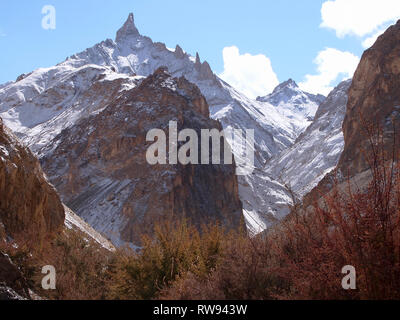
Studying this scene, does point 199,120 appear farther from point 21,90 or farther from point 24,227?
point 21,90

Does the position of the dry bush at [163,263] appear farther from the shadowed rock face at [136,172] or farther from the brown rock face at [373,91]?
the shadowed rock face at [136,172]

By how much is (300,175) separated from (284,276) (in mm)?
106457

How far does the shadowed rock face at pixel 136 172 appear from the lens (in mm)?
49094

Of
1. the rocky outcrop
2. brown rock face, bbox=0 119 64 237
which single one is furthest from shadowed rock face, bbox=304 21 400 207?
the rocky outcrop

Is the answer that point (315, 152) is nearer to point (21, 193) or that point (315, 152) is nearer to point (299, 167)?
point (299, 167)

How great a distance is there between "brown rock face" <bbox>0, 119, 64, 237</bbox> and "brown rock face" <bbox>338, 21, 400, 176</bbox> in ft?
101

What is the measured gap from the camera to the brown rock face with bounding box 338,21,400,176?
132 ft

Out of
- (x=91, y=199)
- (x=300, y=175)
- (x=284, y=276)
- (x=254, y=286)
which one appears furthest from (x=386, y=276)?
(x=300, y=175)

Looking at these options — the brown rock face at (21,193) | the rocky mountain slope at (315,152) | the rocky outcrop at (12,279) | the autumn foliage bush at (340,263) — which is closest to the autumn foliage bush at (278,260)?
the autumn foliage bush at (340,263)

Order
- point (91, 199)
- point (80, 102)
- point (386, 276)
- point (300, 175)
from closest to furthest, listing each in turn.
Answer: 1. point (386, 276)
2. point (91, 199)
3. point (80, 102)
4. point (300, 175)

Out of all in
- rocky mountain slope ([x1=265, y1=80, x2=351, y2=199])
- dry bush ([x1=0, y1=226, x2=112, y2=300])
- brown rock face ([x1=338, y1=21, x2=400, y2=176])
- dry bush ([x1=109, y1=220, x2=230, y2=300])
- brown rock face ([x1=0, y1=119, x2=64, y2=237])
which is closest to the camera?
dry bush ([x1=109, y1=220, x2=230, y2=300])

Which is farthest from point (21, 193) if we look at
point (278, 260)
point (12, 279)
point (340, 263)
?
point (340, 263)

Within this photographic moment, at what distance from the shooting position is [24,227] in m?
10.4

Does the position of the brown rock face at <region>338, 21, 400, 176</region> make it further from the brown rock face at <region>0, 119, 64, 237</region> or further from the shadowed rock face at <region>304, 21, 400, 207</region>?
the brown rock face at <region>0, 119, 64, 237</region>
